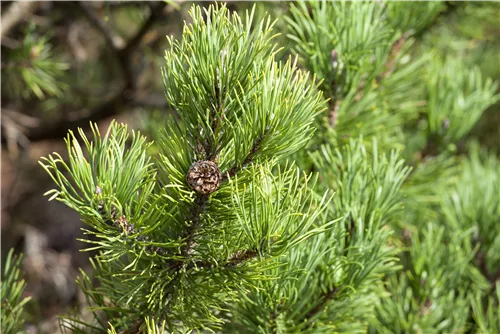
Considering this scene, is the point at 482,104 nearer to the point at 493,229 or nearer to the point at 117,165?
the point at 493,229

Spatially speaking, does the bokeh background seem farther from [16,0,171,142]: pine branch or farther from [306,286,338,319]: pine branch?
[306,286,338,319]: pine branch

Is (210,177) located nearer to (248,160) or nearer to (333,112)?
(248,160)

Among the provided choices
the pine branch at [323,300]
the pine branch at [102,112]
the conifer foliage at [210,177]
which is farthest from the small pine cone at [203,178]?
the pine branch at [102,112]

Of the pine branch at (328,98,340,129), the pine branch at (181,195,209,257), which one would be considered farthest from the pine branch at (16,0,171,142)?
the pine branch at (181,195,209,257)

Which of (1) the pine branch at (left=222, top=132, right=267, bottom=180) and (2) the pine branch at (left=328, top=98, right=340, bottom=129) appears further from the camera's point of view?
(2) the pine branch at (left=328, top=98, right=340, bottom=129)

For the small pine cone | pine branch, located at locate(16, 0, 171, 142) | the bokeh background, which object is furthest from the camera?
pine branch, located at locate(16, 0, 171, 142)

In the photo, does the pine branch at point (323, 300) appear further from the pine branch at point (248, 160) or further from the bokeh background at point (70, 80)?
the bokeh background at point (70, 80)
